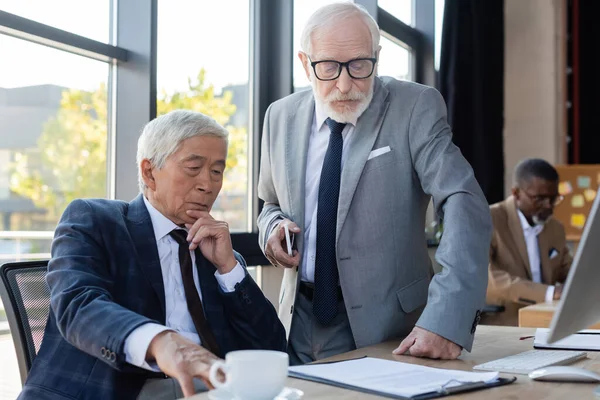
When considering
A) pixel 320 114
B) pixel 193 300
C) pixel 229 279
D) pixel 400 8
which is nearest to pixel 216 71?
pixel 320 114

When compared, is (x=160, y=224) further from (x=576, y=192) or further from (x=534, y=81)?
(x=534, y=81)

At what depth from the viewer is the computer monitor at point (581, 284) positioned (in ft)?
3.70

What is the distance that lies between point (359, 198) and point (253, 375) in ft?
3.24

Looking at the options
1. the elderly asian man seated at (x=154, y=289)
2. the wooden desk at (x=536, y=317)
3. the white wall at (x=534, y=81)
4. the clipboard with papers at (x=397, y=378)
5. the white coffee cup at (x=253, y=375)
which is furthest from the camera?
the white wall at (x=534, y=81)

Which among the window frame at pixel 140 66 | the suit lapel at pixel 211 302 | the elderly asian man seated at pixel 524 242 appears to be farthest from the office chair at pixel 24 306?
the elderly asian man seated at pixel 524 242

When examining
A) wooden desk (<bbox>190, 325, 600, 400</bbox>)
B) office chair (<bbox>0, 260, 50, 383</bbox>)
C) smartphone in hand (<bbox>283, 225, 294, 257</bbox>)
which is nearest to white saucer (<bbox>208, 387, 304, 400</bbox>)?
wooden desk (<bbox>190, 325, 600, 400</bbox>)

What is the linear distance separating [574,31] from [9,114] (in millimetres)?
6389

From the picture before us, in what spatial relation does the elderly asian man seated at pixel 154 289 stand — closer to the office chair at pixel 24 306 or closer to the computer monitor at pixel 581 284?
the office chair at pixel 24 306

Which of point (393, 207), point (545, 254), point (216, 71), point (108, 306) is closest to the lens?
point (108, 306)

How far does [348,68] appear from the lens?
201cm

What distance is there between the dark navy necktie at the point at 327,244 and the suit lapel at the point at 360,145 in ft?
0.11

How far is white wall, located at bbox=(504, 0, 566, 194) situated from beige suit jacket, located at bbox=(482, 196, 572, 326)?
2.69 meters

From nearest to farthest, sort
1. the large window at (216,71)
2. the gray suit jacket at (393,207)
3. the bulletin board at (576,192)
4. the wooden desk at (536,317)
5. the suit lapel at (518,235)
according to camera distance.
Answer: the gray suit jacket at (393,207), the wooden desk at (536,317), the large window at (216,71), the suit lapel at (518,235), the bulletin board at (576,192)

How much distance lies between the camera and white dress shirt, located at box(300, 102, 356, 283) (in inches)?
81.1
